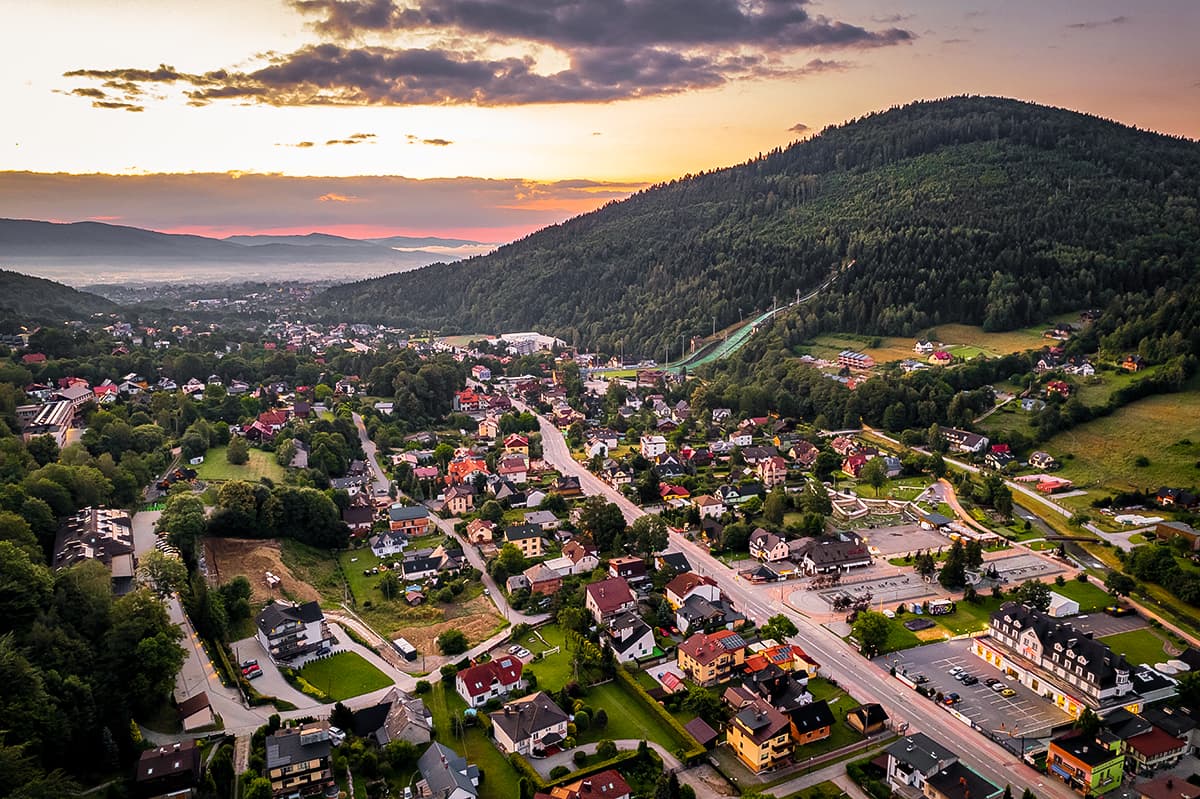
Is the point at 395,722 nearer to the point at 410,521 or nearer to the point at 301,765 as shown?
the point at 301,765

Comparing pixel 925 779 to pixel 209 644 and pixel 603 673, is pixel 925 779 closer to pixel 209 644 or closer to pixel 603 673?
pixel 603 673

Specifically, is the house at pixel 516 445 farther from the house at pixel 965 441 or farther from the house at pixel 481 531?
the house at pixel 965 441

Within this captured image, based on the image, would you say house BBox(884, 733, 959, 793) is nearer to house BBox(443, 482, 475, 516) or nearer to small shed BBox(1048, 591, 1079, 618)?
small shed BBox(1048, 591, 1079, 618)

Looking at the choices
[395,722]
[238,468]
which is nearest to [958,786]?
[395,722]

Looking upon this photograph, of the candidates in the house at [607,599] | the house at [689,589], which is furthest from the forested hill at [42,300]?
the house at [689,589]

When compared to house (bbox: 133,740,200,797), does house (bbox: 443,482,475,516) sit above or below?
below

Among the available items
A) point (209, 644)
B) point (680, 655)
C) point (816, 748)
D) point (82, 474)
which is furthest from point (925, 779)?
point (82, 474)

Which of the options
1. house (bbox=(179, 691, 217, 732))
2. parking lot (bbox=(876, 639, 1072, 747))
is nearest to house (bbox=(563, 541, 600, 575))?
parking lot (bbox=(876, 639, 1072, 747))
